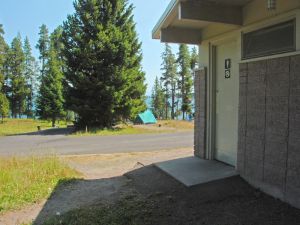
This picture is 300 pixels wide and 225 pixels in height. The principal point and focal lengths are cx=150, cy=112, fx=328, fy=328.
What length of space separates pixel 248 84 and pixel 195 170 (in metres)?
1.96

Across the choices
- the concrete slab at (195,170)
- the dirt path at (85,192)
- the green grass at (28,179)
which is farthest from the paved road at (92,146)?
the concrete slab at (195,170)

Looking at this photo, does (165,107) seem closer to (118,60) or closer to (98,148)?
(118,60)

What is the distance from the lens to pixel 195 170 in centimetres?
631

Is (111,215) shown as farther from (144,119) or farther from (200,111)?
(144,119)

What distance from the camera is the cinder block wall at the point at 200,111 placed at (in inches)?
286

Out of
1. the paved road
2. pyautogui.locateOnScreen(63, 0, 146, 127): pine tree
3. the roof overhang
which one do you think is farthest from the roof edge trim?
pyautogui.locateOnScreen(63, 0, 146, 127): pine tree

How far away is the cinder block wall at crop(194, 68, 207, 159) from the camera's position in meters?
7.25

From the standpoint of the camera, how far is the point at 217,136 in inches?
277

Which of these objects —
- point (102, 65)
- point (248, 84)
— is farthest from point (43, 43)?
point (248, 84)

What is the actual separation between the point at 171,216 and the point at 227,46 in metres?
3.71

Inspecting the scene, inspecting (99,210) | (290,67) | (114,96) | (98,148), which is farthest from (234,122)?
(114,96)

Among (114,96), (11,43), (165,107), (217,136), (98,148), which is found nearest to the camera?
(217,136)

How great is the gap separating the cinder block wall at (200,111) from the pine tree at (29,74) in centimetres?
5392

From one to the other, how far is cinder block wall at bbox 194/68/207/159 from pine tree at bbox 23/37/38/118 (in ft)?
177
